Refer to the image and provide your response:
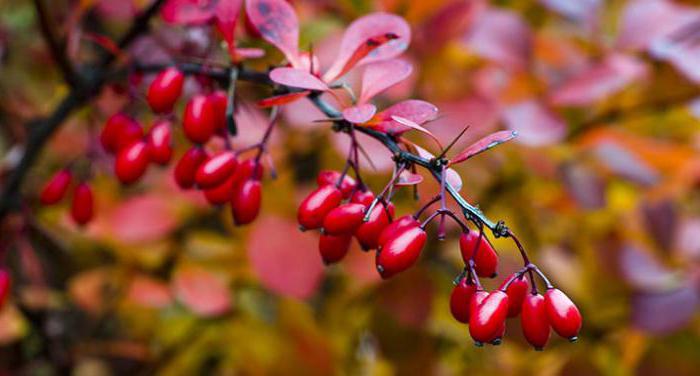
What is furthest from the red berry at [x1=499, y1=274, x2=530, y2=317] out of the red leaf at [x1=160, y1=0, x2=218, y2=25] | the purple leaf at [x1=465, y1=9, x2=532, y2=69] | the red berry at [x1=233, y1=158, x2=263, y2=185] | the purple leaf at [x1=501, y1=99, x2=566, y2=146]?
the purple leaf at [x1=465, y1=9, x2=532, y2=69]

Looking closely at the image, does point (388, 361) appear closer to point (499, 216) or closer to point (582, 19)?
point (499, 216)

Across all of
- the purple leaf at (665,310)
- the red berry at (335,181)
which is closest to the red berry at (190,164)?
the red berry at (335,181)

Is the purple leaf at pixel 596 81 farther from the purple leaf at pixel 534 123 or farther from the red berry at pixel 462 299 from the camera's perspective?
the red berry at pixel 462 299

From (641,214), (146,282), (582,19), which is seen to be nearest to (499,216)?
(641,214)

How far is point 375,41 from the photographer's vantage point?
64 centimetres

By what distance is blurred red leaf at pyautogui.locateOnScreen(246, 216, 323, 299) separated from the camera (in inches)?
40.6

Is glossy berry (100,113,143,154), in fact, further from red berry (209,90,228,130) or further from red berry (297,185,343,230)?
red berry (297,185,343,230)

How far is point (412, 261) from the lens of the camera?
1.68 ft

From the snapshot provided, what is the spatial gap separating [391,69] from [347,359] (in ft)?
2.70

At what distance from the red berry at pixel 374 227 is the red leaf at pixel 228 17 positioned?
19 centimetres

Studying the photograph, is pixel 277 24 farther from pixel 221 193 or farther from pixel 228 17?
pixel 221 193

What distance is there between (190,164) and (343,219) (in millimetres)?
197

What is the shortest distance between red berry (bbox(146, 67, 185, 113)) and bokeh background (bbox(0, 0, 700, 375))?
0.28 meters

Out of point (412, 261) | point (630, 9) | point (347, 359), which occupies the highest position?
point (412, 261)
